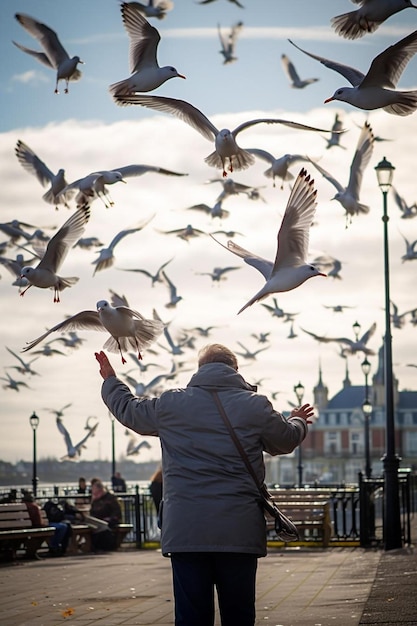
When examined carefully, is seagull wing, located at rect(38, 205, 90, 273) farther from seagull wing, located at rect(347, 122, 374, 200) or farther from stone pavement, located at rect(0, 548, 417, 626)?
seagull wing, located at rect(347, 122, 374, 200)

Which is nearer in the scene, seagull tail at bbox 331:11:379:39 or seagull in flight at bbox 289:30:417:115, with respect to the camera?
seagull in flight at bbox 289:30:417:115

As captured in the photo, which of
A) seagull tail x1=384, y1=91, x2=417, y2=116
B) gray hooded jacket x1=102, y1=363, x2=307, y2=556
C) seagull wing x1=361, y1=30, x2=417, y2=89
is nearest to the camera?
gray hooded jacket x1=102, y1=363, x2=307, y2=556

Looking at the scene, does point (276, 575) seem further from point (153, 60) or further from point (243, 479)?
point (243, 479)

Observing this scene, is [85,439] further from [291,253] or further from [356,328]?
[291,253]

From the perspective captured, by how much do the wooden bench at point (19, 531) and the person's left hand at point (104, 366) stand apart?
10560 millimetres

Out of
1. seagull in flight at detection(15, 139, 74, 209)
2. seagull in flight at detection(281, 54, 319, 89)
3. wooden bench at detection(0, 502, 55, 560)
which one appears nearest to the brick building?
seagull in flight at detection(281, 54, 319, 89)

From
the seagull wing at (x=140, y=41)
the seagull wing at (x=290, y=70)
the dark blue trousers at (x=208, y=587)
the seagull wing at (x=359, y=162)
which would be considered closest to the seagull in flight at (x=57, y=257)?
the seagull wing at (x=140, y=41)

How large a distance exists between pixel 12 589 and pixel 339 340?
25.5 meters

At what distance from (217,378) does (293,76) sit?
2347cm

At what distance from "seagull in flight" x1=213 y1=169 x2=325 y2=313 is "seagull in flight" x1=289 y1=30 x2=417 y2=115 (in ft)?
5.41

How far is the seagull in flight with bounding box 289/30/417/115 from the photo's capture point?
998cm

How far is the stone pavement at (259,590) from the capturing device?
9203 mm

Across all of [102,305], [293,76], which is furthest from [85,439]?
[102,305]

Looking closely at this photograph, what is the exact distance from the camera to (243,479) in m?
5.52
